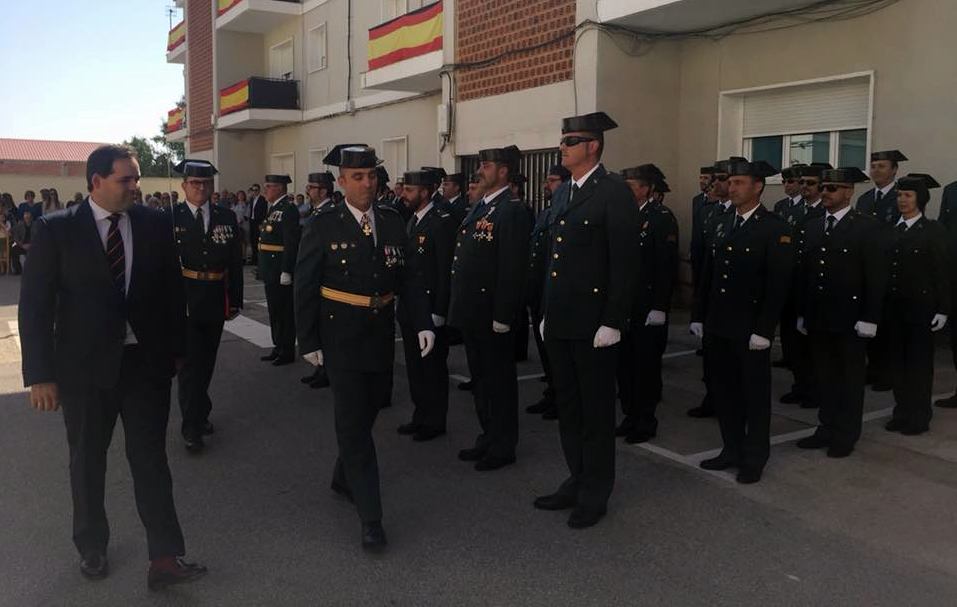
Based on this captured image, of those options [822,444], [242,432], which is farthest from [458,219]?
[822,444]

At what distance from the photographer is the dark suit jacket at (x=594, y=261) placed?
13.7 ft

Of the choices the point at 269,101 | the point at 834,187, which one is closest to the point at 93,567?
the point at 834,187

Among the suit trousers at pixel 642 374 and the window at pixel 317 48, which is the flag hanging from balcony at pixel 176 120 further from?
the suit trousers at pixel 642 374

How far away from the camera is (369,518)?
13.2 feet

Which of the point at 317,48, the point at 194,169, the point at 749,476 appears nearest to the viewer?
the point at 749,476

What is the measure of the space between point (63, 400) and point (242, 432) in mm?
2560

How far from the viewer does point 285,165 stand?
2469 centimetres

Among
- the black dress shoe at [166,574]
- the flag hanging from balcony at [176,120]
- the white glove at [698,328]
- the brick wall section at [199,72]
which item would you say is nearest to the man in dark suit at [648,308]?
the white glove at [698,328]

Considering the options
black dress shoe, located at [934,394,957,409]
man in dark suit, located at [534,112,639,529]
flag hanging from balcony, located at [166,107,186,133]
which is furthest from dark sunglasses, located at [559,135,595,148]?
flag hanging from balcony, located at [166,107,186,133]

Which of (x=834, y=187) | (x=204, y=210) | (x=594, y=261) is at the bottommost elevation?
(x=594, y=261)

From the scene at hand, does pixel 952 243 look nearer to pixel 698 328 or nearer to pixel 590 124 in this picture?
pixel 698 328

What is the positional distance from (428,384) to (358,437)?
198 centimetres

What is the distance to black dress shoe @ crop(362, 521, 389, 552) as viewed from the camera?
3.98 metres

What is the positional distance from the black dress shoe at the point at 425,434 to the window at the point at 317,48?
684 inches
